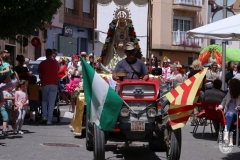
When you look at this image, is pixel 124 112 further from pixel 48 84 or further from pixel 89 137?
pixel 48 84

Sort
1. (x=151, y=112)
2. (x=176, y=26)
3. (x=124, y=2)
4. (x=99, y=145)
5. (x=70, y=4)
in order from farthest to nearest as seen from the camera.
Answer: (x=176, y=26) → (x=70, y=4) → (x=124, y=2) → (x=151, y=112) → (x=99, y=145)

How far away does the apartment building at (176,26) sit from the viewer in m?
53.1

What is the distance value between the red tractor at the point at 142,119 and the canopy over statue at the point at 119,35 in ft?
29.8

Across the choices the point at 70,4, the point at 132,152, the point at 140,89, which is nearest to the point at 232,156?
the point at 132,152

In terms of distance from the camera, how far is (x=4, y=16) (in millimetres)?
17938

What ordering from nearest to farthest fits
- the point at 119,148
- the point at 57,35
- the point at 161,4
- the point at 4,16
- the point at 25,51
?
the point at 119,148 < the point at 4,16 < the point at 25,51 < the point at 57,35 < the point at 161,4

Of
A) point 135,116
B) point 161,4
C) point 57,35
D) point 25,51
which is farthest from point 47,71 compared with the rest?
point 161,4

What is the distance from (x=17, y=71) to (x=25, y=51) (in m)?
22.0

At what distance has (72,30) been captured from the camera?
47.2m

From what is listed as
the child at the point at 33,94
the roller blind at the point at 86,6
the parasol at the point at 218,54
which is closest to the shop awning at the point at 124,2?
the child at the point at 33,94

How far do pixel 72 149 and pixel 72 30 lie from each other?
113 feet

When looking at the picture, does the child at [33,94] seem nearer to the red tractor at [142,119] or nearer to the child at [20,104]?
the child at [20,104]

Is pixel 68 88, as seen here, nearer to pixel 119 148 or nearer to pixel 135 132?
pixel 119 148

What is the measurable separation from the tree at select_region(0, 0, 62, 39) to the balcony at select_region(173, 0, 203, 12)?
3649 cm
